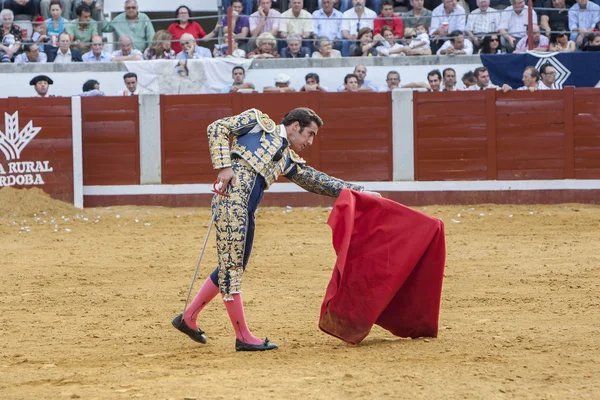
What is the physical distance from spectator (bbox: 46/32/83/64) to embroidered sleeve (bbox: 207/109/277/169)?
8.54m

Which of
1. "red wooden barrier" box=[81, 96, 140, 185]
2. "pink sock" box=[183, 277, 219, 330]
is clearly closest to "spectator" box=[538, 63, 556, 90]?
"red wooden barrier" box=[81, 96, 140, 185]

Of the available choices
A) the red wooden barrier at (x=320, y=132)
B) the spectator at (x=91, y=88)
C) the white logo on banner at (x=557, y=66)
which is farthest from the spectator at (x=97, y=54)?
the white logo on banner at (x=557, y=66)

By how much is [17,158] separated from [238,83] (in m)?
2.72

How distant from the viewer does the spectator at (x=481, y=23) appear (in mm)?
12203

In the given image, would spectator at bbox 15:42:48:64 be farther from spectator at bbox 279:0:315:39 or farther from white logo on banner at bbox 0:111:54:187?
spectator at bbox 279:0:315:39

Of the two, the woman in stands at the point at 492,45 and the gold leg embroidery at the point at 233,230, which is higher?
the woman in stands at the point at 492,45

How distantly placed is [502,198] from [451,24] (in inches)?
96.7

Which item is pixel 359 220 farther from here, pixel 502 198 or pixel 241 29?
pixel 241 29

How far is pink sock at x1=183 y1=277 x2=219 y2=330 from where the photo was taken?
463cm

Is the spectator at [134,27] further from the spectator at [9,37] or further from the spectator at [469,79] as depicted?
the spectator at [469,79]

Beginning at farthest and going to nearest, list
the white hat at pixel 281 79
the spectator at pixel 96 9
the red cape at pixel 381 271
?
the spectator at pixel 96 9 → the white hat at pixel 281 79 → the red cape at pixel 381 271

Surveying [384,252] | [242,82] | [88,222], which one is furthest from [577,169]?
[384,252]

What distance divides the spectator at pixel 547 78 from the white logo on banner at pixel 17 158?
579cm

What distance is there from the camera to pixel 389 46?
12.3 metres
